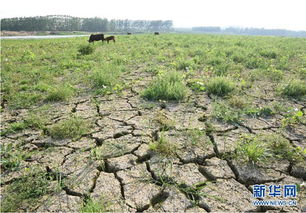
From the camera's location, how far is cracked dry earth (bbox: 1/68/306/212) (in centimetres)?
169

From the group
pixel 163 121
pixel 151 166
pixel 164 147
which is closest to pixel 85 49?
pixel 163 121

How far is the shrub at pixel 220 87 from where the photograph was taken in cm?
394

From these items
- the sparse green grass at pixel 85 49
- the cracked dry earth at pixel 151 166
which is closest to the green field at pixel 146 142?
the cracked dry earth at pixel 151 166

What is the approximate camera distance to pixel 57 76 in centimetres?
535

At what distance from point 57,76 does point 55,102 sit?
79.1 inches

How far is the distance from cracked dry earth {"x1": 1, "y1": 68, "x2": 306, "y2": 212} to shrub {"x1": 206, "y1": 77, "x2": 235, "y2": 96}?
98 centimetres

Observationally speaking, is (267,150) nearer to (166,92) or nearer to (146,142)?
(146,142)

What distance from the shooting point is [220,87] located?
155 inches

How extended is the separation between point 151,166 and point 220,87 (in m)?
2.62

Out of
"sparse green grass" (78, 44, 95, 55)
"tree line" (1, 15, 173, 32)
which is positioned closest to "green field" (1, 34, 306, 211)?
"sparse green grass" (78, 44, 95, 55)

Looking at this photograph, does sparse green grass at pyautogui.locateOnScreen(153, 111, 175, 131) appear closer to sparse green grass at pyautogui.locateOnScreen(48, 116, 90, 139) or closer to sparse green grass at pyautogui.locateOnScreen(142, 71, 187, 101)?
sparse green grass at pyautogui.locateOnScreen(142, 71, 187, 101)

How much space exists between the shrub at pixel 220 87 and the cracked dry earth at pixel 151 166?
980mm

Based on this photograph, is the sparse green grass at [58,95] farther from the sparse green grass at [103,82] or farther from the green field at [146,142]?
the sparse green grass at [103,82]

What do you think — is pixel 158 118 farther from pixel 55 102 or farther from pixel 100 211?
pixel 55 102
